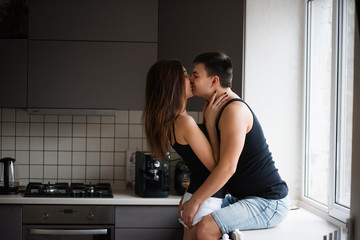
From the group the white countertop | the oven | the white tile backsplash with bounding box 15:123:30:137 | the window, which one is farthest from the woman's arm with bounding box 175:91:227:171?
the white tile backsplash with bounding box 15:123:30:137

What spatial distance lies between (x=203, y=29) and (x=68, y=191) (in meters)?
1.42

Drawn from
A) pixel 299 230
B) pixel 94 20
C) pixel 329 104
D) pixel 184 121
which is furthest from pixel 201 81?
pixel 94 20

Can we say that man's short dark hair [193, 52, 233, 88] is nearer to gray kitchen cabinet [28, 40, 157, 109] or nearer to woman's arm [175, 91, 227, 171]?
woman's arm [175, 91, 227, 171]

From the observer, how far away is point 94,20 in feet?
9.77

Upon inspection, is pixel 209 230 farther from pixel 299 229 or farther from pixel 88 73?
pixel 88 73

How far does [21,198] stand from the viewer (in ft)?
9.10

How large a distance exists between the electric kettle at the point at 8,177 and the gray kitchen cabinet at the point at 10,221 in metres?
0.15

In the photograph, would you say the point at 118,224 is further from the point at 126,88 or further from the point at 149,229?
the point at 126,88

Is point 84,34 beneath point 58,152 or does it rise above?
above

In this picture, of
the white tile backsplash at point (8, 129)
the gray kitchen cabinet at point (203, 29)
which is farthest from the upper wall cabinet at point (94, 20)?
the white tile backsplash at point (8, 129)

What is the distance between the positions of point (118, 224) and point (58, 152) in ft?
2.78

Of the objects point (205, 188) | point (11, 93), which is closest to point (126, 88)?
point (11, 93)

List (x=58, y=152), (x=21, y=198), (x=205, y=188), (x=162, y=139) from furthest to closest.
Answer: (x=58, y=152) → (x=21, y=198) → (x=162, y=139) → (x=205, y=188)

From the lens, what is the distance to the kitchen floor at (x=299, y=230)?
1.89 meters
